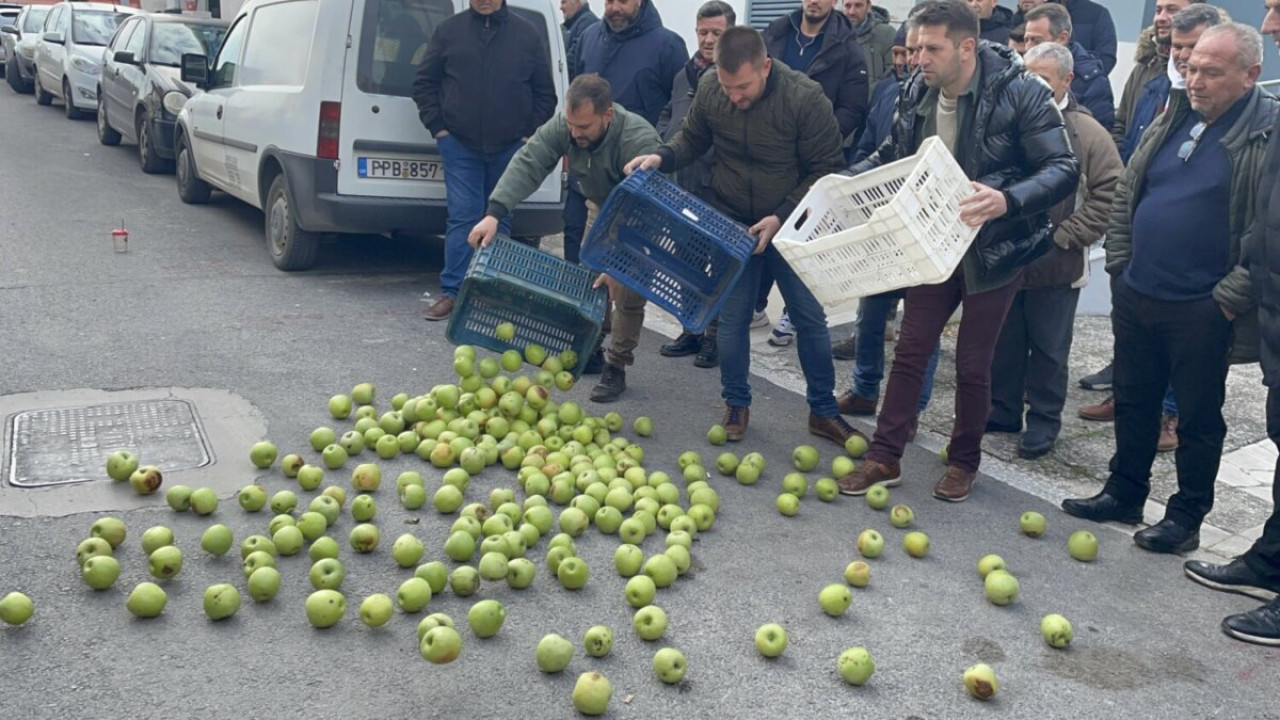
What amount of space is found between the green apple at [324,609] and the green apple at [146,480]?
1326 mm

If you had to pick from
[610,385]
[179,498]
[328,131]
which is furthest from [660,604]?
[328,131]

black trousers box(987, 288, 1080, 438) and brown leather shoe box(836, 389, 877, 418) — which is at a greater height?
black trousers box(987, 288, 1080, 438)

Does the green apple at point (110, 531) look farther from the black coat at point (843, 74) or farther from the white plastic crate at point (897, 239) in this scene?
the black coat at point (843, 74)

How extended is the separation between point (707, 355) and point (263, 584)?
13.6 ft

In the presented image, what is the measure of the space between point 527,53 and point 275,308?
101 inches

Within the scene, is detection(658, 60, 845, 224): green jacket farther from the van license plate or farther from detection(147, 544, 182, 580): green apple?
detection(147, 544, 182, 580): green apple

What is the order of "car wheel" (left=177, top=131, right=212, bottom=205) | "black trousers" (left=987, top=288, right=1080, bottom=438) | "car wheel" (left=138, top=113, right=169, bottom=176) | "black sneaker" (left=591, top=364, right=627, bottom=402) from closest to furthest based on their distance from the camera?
"black trousers" (left=987, top=288, right=1080, bottom=438) < "black sneaker" (left=591, top=364, right=627, bottom=402) < "car wheel" (left=177, top=131, right=212, bottom=205) < "car wheel" (left=138, top=113, right=169, bottom=176)

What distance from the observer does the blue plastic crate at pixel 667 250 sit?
589 cm

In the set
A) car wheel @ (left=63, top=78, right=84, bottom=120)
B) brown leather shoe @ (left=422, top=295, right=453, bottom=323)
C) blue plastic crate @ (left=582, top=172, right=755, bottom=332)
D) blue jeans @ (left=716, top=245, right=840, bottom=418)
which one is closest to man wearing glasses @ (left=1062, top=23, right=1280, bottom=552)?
blue jeans @ (left=716, top=245, right=840, bottom=418)

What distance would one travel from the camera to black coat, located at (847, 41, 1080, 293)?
16.5ft

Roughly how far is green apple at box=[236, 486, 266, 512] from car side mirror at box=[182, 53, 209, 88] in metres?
6.82

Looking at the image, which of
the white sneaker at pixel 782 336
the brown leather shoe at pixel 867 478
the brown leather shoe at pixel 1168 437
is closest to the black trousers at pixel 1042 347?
the brown leather shoe at pixel 1168 437

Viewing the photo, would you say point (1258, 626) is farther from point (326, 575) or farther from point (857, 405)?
point (326, 575)

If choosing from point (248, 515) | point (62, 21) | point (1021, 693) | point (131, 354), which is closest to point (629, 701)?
point (1021, 693)
